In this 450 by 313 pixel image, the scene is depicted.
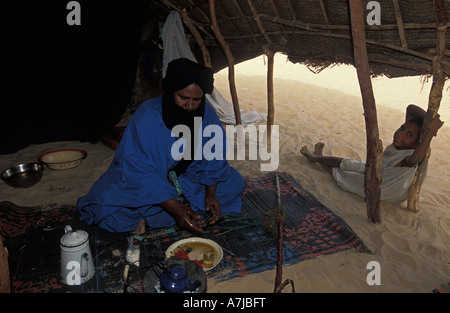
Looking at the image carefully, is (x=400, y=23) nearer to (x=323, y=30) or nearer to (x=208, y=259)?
(x=323, y=30)

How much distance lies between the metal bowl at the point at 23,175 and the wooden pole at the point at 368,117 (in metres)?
3.36

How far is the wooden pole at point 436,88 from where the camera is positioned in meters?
2.47

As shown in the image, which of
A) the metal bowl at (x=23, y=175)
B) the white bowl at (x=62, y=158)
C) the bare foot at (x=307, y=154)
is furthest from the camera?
the bare foot at (x=307, y=154)

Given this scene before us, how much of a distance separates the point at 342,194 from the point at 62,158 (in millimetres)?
3416

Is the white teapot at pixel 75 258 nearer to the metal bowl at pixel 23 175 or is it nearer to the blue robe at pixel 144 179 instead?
the blue robe at pixel 144 179

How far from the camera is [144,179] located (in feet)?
7.90

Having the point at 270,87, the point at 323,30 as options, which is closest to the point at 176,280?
the point at 323,30

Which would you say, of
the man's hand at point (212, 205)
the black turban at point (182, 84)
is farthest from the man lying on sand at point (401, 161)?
the black turban at point (182, 84)

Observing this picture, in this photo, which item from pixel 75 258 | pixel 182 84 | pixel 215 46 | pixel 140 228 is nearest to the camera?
pixel 75 258

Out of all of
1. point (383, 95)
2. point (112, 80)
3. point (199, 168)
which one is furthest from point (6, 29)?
point (383, 95)

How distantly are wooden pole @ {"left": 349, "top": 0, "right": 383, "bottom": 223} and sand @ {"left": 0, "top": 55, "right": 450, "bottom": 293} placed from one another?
0.83 ft

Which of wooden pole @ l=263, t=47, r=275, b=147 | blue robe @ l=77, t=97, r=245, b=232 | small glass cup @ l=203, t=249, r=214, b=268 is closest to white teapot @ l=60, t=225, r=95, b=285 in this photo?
blue robe @ l=77, t=97, r=245, b=232

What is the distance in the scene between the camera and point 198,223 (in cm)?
246
